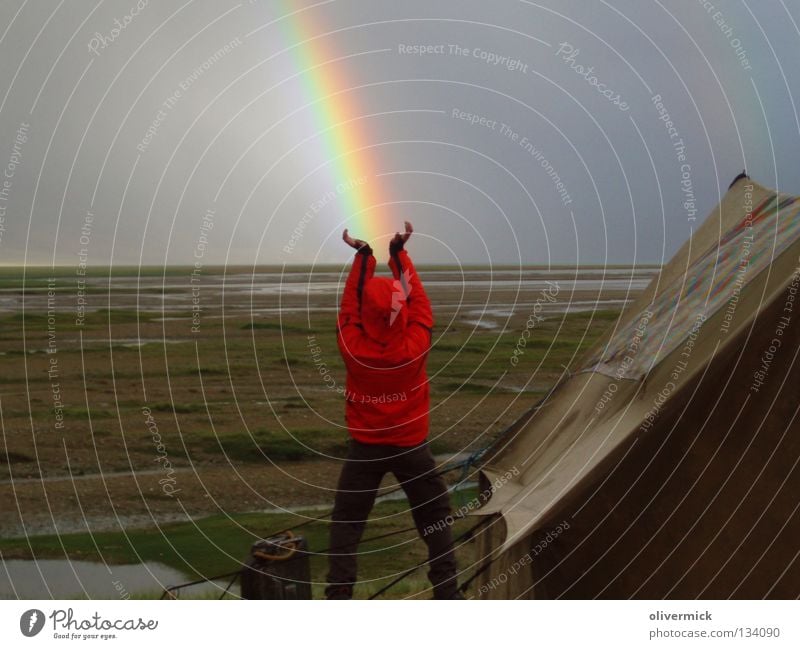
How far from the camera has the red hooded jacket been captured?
16.2 feet

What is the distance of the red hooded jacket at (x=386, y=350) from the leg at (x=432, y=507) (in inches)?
5.2

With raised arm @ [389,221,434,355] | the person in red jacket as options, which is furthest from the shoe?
raised arm @ [389,221,434,355]

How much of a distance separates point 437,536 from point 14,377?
20.3 metres

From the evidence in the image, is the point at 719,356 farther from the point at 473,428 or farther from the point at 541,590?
the point at 473,428

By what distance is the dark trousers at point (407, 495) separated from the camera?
16.6 feet

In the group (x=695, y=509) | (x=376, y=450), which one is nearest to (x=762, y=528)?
(x=695, y=509)

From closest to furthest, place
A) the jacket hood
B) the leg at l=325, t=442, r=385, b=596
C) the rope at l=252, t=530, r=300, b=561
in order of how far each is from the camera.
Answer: the rope at l=252, t=530, r=300, b=561
the jacket hood
the leg at l=325, t=442, r=385, b=596

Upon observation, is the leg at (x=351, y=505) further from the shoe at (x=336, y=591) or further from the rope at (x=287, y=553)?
the rope at (x=287, y=553)

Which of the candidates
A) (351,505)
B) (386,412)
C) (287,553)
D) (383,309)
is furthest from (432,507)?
(383,309)

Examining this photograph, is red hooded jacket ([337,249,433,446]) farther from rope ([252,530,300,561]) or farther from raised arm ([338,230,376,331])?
rope ([252,530,300,561])

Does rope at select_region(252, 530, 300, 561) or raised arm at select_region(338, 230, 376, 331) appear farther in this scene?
raised arm at select_region(338, 230, 376, 331)

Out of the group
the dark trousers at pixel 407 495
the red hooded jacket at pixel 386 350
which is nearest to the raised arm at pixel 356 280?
the red hooded jacket at pixel 386 350

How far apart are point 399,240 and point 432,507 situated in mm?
1603

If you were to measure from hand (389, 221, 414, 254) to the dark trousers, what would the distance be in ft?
3.83
